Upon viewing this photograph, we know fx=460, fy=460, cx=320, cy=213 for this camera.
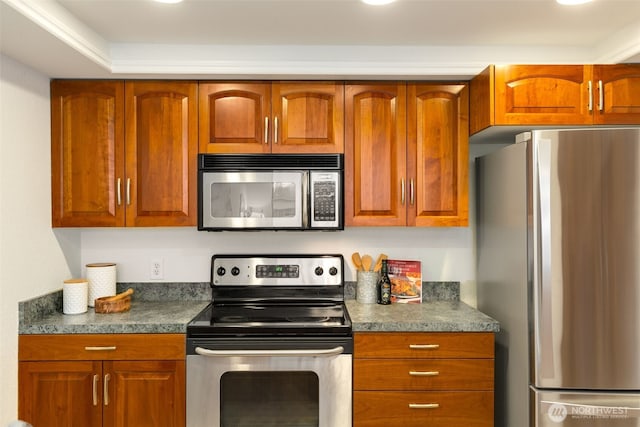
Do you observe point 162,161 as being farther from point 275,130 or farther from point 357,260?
point 357,260

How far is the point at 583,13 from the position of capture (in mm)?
1886

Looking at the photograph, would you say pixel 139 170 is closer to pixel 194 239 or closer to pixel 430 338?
pixel 194 239

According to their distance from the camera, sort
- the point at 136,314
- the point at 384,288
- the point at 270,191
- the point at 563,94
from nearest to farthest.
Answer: the point at 563,94 < the point at 136,314 < the point at 270,191 < the point at 384,288

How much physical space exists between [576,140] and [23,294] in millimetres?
2478

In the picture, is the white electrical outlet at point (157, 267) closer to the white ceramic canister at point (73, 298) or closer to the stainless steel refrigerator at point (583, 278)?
the white ceramic canister at point (73, 298)

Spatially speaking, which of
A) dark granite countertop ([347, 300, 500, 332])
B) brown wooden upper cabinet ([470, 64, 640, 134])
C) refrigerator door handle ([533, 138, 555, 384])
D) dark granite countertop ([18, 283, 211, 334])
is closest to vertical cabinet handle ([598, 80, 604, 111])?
brown wooden upper cabinet ([470, 64, 640, 134])

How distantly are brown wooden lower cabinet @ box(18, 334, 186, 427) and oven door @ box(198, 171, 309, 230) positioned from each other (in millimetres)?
686

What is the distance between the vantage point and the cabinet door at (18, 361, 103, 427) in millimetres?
2023

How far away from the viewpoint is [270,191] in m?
2.33

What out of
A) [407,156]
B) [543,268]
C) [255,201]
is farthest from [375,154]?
[543,268]

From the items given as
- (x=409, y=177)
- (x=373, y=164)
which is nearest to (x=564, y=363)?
(x=409, y=177)

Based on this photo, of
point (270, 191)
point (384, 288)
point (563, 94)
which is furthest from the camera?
point (384, 288)

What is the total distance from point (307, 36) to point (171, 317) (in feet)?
4.77

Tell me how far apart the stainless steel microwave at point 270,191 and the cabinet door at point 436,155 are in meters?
0.39
